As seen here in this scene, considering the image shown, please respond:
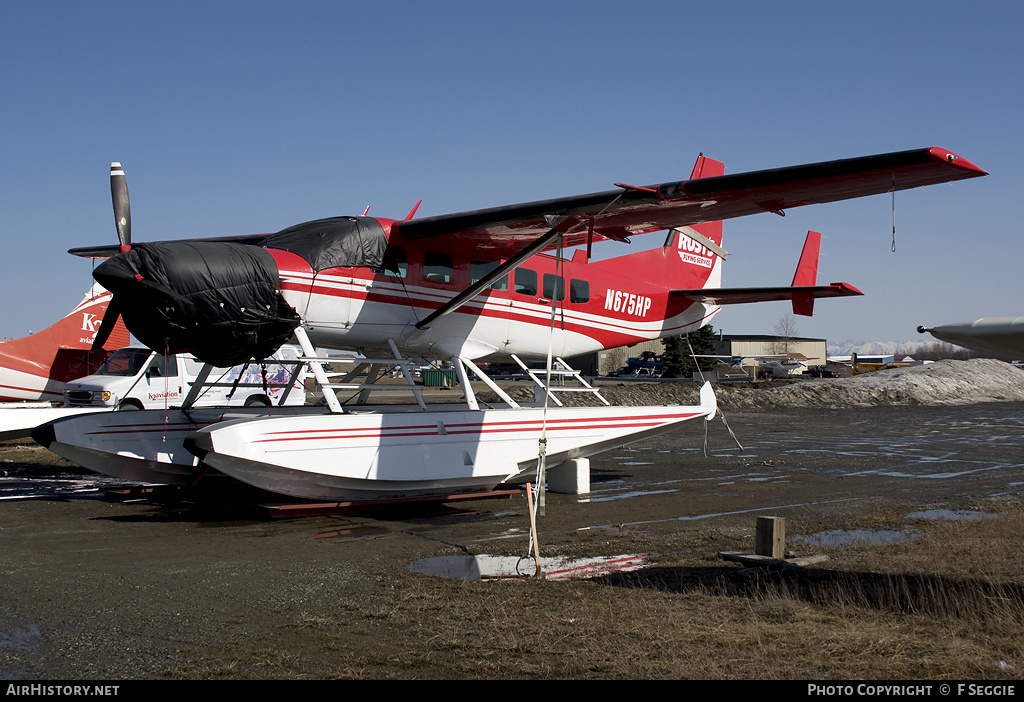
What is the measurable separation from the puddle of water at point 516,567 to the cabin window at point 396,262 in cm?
479

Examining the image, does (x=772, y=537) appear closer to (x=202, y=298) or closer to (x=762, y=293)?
(x=202, y=298)

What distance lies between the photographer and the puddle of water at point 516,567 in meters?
6.93

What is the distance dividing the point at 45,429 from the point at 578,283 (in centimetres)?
832

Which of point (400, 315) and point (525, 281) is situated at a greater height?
point (525, 281)

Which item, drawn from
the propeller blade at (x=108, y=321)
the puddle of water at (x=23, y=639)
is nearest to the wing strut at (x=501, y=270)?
the propeller blade at (x=108, y=321)

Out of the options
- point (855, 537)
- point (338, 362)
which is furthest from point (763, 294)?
point (338, 362)

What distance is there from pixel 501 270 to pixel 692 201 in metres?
2.80

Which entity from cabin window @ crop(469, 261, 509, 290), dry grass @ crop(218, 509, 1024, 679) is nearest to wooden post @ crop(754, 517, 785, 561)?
dry grass @ crop(218, 509, 1024, 679)

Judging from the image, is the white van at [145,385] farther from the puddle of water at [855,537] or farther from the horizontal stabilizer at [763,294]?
the puddle of water at [855,537]

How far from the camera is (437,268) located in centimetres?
1166

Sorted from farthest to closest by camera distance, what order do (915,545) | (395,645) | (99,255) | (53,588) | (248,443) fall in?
(99,255), (248,443), (915,545), (53,588), (395,645)
